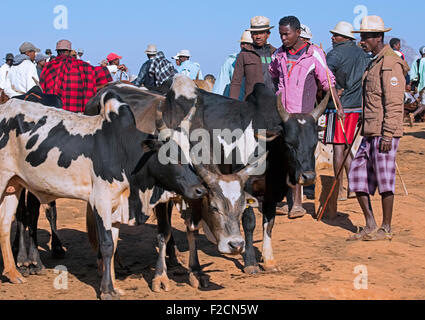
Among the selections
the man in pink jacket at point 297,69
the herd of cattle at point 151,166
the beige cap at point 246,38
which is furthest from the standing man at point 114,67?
the herd of cattle at point 151,166

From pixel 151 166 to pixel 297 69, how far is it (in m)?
2.53

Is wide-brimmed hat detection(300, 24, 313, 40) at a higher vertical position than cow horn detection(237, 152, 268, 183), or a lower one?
higher

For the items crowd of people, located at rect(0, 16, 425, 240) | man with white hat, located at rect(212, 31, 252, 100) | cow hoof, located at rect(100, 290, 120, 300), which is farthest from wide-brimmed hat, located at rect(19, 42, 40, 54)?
cow hoof, located at rect(100, 290, 120, 300)

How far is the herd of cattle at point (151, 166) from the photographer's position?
540 cm

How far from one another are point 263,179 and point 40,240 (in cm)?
307

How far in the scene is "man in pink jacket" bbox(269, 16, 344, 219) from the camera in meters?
7.27

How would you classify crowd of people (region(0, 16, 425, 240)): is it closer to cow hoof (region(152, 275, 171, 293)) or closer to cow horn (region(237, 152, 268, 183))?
cow horn (region(237, 152, 268, 183))

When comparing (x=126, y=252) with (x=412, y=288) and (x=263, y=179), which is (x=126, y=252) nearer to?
(x=263, y=179)

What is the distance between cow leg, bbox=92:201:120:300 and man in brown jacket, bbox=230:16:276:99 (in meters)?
2.75

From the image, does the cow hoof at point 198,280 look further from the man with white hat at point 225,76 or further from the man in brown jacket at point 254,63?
the man with white hat at point 225,76

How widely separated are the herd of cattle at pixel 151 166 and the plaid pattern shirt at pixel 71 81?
5.86 ft

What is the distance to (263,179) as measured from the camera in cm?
643

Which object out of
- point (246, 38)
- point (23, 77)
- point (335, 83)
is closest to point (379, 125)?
point (335, 83)

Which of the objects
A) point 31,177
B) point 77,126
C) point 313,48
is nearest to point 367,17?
point 313,48
